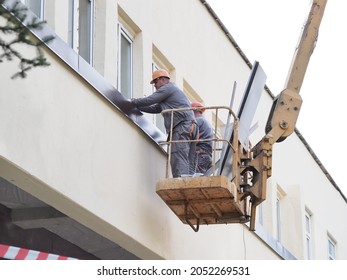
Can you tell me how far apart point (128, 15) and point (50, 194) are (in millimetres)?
4650

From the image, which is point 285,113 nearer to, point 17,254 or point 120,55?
point 120,55

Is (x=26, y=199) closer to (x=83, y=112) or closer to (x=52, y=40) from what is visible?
(x=83, y=112)

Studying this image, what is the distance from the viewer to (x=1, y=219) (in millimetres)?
13508

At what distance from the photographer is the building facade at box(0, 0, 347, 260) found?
37.8 feet

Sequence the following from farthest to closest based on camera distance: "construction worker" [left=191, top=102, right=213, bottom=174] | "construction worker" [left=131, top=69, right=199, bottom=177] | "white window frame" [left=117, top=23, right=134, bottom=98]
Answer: "white window frame" [left=117, top=23, right=134, bottom=98]
"construction worker" [left=191, top=102, right=213, bottom=174]
"construction worker" [left=131, top=69, right=199, bottom=177]

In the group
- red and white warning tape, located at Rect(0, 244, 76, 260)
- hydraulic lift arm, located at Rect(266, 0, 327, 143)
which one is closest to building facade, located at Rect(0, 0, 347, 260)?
red and white warning tape, located at Rect(0, 244, 76, 260)

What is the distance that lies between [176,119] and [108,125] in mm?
1435

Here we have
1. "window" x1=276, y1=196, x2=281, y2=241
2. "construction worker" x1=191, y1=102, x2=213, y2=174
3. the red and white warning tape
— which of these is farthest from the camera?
"window" x1=276, y1=196, x2=281, y2=241

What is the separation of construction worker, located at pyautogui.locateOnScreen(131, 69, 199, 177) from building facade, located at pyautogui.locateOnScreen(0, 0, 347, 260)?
0.30 metres

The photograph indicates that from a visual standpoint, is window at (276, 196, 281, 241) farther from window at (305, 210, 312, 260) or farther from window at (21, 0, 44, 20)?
window at (21, 0, 44, 20)

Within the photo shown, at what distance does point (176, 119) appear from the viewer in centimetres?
1448

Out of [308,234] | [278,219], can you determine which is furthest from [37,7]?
[308,234]

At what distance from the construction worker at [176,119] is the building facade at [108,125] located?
0.30 m

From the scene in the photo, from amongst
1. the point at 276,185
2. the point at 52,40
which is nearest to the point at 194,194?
the point at 52,40
